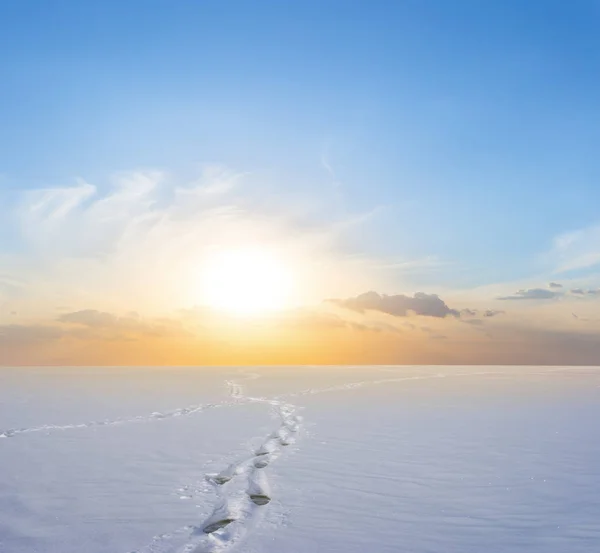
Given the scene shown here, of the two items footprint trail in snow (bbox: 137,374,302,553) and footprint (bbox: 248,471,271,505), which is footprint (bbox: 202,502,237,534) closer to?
footprint trail in snow (bbox: 137,374,302,553)

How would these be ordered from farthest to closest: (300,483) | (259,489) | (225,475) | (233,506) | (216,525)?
(225,475) → (300,483) → (259,489) → (233,506) → (216,525)

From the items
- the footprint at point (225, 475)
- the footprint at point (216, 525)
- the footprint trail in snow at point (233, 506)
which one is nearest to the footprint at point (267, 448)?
the footprint trail in snow at point (233, 506)

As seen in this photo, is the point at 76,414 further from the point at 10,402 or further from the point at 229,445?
the point at 229,445

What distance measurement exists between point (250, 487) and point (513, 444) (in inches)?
344

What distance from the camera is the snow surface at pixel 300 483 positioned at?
816 centimetres

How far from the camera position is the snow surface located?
26.8 feet

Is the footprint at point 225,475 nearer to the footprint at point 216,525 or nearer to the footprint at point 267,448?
the footprint at point 267,448

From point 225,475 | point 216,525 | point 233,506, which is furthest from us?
point 225,475

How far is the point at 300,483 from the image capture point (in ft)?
37.5

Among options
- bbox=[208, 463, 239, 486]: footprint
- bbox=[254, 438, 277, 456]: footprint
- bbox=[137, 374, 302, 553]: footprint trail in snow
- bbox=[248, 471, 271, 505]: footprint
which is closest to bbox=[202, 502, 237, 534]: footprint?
bbox=[137, 374, 302, 553]: footprint trail in snow

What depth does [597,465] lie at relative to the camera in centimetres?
1294

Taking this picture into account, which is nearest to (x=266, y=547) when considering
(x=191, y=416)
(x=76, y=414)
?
(x=191, y=416)

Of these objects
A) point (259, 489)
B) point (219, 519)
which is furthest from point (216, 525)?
point (259, 489)

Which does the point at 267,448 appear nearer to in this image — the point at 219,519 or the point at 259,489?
the point at 259,489
